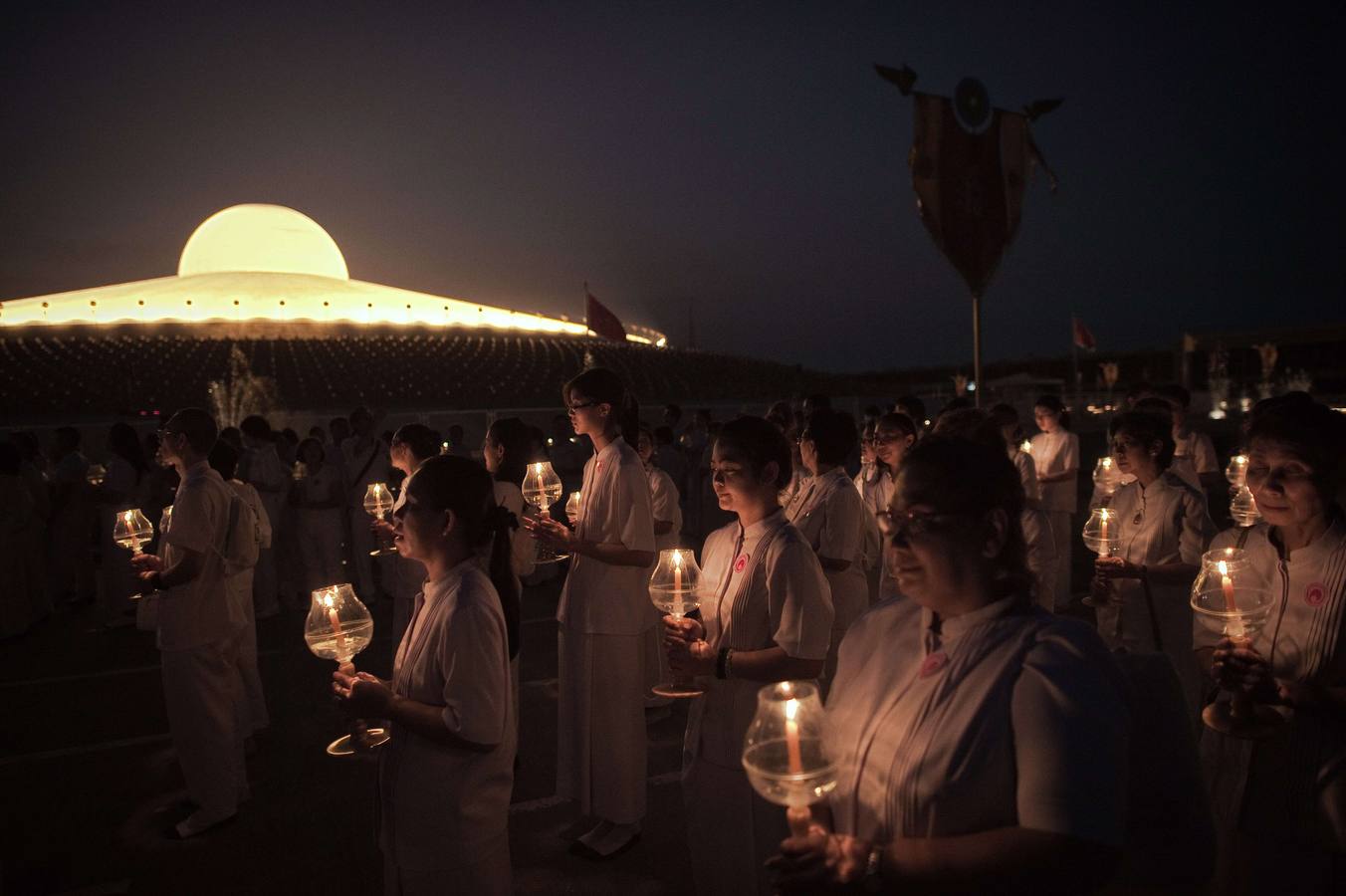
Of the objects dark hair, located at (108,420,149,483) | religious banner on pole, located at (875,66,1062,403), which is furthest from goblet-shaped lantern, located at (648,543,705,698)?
religious banner on pole, located at (875,66,1062,403)

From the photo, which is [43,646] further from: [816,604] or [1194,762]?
[1194,762]

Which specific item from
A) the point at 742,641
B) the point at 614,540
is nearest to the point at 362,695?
the point at 742,641

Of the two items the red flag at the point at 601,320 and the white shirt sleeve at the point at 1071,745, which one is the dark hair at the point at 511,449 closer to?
the white shirt sleeve at the point at 1071,745

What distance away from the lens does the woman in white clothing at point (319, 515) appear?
31.5 ft

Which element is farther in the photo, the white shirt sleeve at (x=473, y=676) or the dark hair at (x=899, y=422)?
the dark hair at (x=899, y=422)

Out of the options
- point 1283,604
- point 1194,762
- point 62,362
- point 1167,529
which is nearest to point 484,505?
point 1194,762

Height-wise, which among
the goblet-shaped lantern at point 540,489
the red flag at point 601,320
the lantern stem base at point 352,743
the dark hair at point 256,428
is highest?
the red flag at point 601,320

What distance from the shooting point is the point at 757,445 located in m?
3.03

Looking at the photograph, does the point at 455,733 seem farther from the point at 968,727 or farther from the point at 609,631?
the point at 609,631

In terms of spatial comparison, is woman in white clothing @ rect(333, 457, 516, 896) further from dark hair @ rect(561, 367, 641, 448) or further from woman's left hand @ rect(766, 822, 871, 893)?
dark hair @ rect(561, 367, 641, 448)

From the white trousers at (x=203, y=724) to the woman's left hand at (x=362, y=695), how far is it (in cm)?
250

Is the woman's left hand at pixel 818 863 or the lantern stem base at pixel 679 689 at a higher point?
the woman's left hand at pixel 818 863

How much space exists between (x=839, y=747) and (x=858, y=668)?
0.22m

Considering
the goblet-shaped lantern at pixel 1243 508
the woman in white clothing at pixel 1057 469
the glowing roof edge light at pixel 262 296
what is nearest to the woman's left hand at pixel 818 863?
the goblet-shaped lantern at pixel 1243 508
